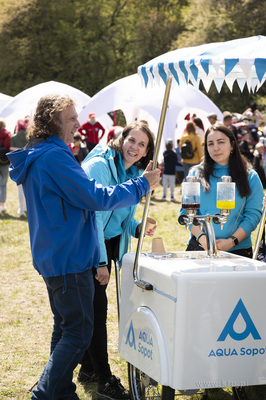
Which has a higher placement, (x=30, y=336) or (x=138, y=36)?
(x=138, y=36)

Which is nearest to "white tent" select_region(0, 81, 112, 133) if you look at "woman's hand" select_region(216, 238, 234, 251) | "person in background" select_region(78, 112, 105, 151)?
"person in background" select_region(78, 112, 105, 151)

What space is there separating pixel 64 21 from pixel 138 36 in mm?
6465

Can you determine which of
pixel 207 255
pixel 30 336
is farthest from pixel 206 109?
pixel 207 255

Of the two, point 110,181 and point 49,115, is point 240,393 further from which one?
point 49,115

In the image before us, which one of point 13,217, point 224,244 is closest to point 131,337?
point 224,244

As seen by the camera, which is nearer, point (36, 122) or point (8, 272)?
point (36, 122)

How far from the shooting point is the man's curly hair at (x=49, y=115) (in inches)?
131

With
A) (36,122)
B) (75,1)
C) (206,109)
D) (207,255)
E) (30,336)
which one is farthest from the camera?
(75,1)

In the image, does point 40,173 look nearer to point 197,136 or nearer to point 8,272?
point 8,272

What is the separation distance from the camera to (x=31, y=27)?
42531 mm

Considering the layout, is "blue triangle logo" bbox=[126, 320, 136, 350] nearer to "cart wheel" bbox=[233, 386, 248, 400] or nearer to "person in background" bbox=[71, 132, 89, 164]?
"cart wheel" bbox=[233, 386, 248, 400]

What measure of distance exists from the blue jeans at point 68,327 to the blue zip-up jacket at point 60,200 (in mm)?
77

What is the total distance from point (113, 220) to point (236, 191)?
94 centimetres

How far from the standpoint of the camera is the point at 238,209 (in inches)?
178
